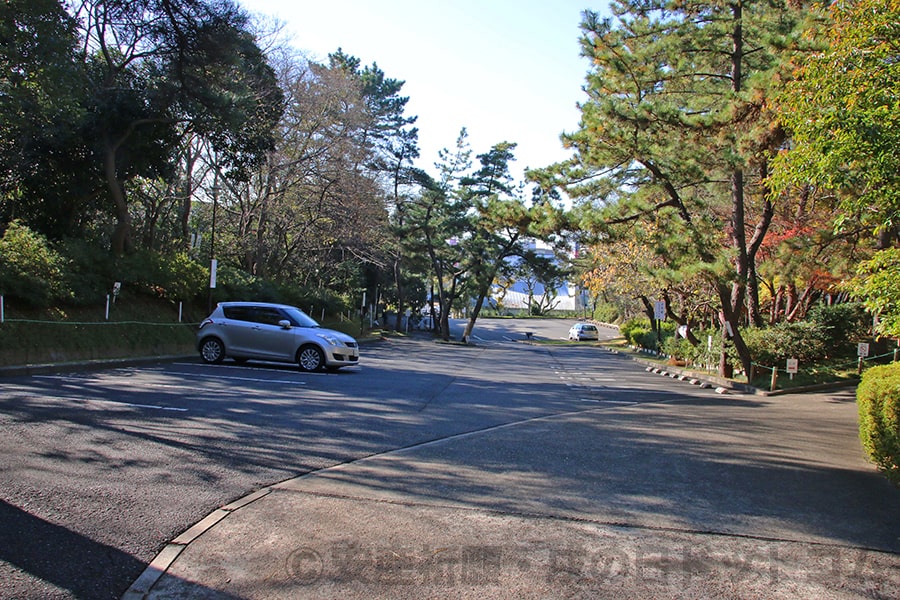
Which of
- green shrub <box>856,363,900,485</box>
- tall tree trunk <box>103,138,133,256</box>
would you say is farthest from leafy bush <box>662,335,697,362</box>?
tall tree trunk <box>103,138,133,256</box>

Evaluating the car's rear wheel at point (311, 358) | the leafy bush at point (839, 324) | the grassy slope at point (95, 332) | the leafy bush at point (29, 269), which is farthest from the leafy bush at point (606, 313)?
the leafy bush at point (29, 269)

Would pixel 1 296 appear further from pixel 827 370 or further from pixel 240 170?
pixel 827 370

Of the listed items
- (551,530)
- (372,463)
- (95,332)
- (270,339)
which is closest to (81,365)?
(95,332)

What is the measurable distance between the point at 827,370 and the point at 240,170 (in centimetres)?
1921

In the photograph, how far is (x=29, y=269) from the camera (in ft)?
51.0

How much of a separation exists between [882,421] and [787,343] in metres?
13.5

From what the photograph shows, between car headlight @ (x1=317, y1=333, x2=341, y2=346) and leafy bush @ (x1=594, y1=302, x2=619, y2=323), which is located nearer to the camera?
car headlight @ (x1=317, y1=333, x2=341, y2=346)

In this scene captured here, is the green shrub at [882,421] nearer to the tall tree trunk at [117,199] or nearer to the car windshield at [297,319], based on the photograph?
the car windshield at [297,319]

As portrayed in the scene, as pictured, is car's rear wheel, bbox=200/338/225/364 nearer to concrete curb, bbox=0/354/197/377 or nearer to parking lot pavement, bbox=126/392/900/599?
concrete curb, bbox=0/354/197/377

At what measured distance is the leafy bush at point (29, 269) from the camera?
15.0 m

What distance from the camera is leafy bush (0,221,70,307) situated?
590 inches

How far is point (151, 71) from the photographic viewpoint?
2000 centimetres

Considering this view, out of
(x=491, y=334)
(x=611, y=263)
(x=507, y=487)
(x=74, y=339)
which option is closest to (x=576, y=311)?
→ (x=491, y=334)

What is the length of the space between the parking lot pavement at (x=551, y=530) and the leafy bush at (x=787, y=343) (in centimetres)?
1255
